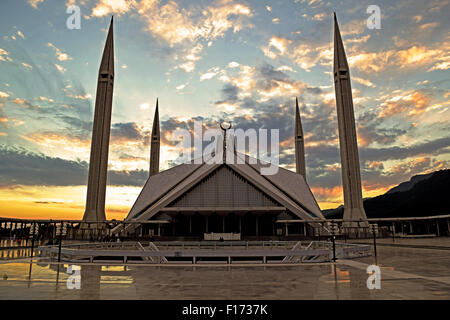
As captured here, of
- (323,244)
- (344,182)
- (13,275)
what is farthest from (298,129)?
(13,275)

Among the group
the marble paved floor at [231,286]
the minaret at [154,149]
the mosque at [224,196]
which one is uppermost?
the minaret at [154,149]

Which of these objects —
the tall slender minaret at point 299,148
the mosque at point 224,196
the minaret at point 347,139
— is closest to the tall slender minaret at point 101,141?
the mosque at point 224,196

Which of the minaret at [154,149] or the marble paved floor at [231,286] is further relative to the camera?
the minaret at [154,149]

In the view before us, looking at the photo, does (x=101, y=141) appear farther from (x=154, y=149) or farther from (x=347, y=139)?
(x=347, y=139)

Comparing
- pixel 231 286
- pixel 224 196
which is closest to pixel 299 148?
pixel 224 196

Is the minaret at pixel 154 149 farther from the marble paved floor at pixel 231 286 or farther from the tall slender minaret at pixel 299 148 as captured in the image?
the marble paved floor at pixel 231 286

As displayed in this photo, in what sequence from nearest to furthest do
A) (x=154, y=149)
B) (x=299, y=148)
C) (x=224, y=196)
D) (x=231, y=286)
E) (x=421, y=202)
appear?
(x=231, y=286) → (x=224, y=196) → (x=154, y=149) → (x=299, y=148) → (x=421, y=202)
